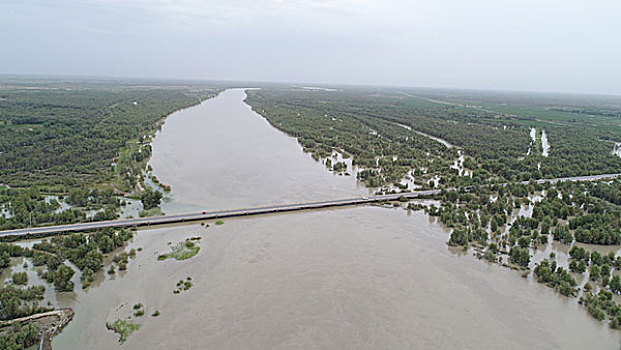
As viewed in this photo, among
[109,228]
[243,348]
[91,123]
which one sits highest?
[91,123]

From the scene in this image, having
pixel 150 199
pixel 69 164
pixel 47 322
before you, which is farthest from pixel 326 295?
pixel 69 164

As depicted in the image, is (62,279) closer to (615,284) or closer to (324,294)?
(324,294)

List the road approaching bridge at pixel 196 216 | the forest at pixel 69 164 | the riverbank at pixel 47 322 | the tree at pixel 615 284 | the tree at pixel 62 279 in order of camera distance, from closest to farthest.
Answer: the riverbank at pixel 47 322 < the tree at pixel 62 279 < the tree at pixel 615 284 < the road approaching bridge at pixel 196 216 < the forest at pixel 69 164

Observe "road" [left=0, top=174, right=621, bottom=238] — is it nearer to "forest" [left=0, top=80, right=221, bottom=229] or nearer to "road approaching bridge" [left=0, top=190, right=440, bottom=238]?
"road approaching bridge" [left=0, top=190, right=440, bottom=238]

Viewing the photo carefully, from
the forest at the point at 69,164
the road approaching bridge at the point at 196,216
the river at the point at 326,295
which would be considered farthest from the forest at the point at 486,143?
the forest at the point at 69,164

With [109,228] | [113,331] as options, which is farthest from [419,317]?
[109,228]

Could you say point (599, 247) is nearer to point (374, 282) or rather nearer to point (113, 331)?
point (374, 282)

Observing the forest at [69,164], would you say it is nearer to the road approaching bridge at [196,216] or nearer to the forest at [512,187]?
the road approaching bridge at [196,216]
